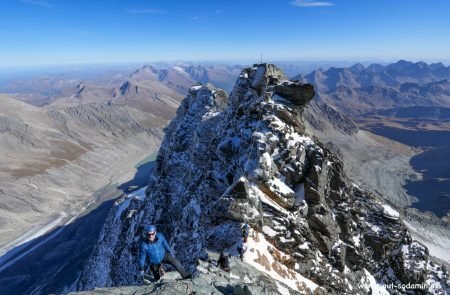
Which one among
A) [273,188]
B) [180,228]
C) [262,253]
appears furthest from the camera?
[180,228]

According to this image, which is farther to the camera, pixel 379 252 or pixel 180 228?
pixel 379 252

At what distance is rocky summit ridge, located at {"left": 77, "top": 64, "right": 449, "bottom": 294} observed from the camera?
26.6 meters

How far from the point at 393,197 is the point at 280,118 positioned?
540ft

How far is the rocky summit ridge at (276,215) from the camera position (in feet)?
87.4

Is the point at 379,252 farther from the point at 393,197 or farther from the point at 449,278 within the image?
the point at 393,197

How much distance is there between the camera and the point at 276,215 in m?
29.1

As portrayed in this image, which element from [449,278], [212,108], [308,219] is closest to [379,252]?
[449,278]

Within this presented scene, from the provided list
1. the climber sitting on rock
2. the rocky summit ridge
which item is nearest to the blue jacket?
the climber sitting on rock

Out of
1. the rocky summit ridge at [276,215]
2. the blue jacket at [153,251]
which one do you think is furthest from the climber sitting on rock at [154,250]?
the rocky summit ridge at [276,215]

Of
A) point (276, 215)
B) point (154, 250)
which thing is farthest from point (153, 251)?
point (276, 215)

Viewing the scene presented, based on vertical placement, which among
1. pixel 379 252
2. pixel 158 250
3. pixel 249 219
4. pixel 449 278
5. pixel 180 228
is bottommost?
pixel 449 278

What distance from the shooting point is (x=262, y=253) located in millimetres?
25562

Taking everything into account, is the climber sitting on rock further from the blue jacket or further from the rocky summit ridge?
the rocky summit ridge

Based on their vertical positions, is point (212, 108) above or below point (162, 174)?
above
